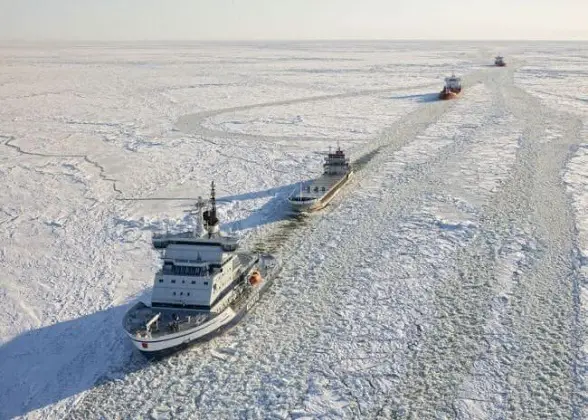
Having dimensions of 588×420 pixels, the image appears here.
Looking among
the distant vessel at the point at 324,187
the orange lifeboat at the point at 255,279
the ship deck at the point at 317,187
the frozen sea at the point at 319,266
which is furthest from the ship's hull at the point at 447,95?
the orange lifeboat at the point at 255,279

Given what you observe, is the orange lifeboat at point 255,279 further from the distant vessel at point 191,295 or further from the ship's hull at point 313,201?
the ship's hull at point 313,201

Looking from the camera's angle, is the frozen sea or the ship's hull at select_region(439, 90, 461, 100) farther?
the ship's hull at select_region(439, 90, 461, 100)

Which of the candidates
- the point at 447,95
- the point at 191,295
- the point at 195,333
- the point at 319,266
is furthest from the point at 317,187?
the point at 447,95

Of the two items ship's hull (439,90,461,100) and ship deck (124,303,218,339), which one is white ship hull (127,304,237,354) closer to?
ship deck (124,303,218,339)

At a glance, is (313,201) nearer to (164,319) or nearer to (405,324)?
(405,324)

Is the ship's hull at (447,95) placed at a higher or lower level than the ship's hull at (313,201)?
higher

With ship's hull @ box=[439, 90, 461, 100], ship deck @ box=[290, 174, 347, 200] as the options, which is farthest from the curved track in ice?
ship's hull @ box=[439, 90, 461, 100]
